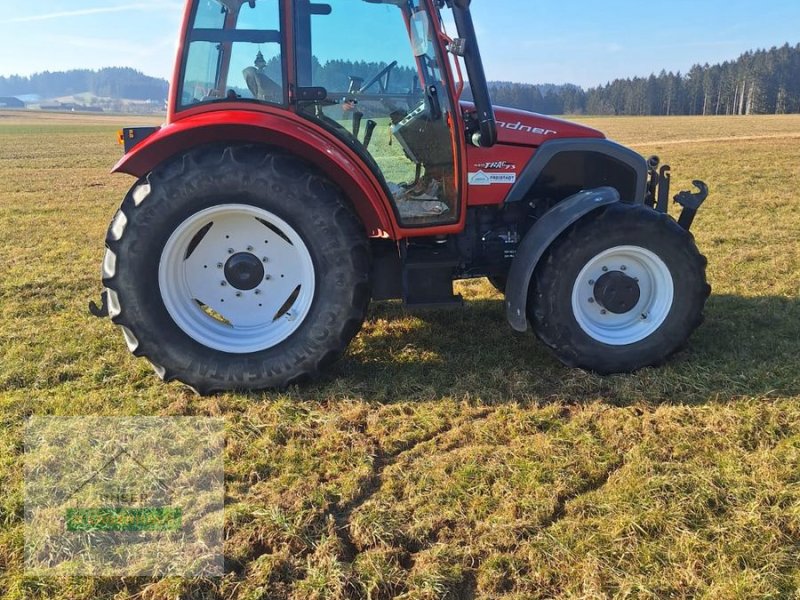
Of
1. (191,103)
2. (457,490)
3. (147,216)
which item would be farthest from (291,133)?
(457,490)

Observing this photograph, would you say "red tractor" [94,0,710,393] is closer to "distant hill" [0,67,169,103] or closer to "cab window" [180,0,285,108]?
"cab window" [180,0,285,108]

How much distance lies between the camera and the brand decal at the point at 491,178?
401 cm

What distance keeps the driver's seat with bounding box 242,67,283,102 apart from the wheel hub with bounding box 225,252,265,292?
973 millimetres

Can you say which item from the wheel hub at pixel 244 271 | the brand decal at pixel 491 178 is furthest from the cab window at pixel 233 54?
the brand decal at pixel 491 178

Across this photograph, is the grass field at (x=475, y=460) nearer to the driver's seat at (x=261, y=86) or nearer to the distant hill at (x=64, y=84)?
the driver's seat at (x=261, y=86)

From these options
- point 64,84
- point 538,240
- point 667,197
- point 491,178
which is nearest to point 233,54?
point 491,178

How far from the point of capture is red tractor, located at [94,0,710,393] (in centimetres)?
357

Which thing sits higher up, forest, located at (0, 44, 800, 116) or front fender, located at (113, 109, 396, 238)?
forest, located at (0, 44, 800, 116)

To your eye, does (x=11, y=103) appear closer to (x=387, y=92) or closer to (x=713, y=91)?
(x=713, y=91)

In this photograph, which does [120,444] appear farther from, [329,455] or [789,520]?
[789,520]

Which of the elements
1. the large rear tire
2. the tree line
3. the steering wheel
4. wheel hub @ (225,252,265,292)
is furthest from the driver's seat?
the tree line

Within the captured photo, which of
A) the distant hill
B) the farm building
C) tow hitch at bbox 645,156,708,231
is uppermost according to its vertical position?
the distant hill

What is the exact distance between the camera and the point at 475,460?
10.0 ft

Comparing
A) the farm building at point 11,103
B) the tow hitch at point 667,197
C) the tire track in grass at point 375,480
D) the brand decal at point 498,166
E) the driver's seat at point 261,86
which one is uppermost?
the farm building at point 11,103
